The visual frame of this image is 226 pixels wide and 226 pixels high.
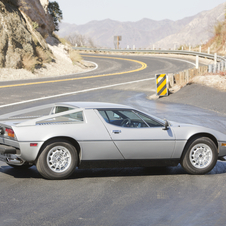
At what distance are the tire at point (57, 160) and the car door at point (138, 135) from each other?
30.2 inches

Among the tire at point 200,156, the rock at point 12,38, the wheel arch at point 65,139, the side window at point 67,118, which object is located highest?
the rock at point 12,38

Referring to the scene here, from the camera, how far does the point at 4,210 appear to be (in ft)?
16.5

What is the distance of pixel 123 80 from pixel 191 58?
815 inches

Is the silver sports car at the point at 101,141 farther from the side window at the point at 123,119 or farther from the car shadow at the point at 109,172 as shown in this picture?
the car shadow at the point at 109,172

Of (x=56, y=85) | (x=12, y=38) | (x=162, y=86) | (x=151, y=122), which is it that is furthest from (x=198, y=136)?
(x=12, y=38)

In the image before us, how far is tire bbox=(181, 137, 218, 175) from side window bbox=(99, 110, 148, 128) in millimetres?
961

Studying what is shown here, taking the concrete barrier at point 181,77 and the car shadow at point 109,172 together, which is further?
the concrete barrier at point 181,77

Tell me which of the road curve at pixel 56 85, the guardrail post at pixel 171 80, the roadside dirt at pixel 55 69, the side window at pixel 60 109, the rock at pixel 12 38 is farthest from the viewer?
the rock at pixel 12 38

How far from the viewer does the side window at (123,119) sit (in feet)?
22.5

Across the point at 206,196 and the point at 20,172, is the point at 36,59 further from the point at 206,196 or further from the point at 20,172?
the point at 206,196

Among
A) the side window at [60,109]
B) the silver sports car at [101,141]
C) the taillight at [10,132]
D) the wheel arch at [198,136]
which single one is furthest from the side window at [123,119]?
the taillight at [10,132]

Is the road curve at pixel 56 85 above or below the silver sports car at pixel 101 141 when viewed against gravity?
below

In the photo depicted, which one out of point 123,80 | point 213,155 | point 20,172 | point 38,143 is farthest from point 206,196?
point 123,80

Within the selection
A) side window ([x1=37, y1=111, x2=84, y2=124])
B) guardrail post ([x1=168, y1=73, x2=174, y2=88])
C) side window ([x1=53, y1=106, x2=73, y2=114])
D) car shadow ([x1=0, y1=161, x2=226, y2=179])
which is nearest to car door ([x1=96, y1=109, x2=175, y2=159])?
side window ([x1=37, y1=111, x2=84, y2=124])
